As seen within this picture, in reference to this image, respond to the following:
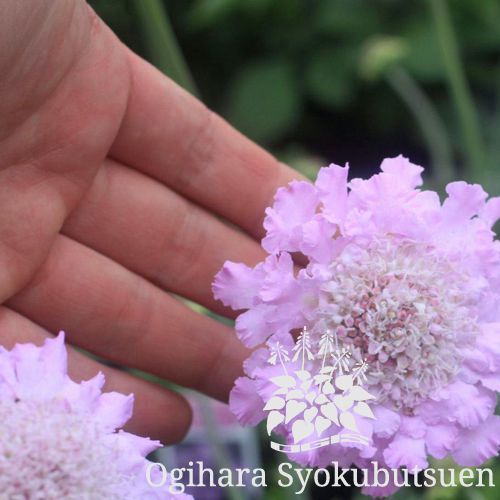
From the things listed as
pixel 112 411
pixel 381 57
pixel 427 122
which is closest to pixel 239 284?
pixel 112 411

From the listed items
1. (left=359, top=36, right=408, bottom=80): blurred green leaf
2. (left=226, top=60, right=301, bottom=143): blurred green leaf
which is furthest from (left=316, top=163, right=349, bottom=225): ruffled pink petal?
(left=226, top=60, right=301, bottom=143): blurred green leaf

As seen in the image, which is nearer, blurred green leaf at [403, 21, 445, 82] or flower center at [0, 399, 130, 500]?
flower center at [0, 399, 130, 500]

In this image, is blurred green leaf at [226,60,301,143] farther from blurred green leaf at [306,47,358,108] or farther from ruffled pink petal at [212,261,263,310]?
ruffled pink petal at [212,261,263,310]

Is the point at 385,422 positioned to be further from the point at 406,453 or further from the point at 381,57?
the point at 381,57

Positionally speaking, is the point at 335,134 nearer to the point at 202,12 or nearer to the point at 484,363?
the point at 202,12

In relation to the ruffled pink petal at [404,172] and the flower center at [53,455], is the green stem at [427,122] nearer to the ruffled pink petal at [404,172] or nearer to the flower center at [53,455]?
the ruffled pink petal at [404,172]

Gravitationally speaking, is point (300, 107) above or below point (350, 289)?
above

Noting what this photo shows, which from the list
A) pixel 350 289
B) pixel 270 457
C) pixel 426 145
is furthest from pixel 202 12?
pixel 350 289

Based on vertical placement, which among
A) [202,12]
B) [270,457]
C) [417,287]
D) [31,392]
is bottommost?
[31,392]
